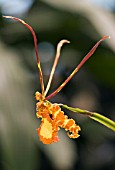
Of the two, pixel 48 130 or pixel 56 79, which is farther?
pixel 56 79

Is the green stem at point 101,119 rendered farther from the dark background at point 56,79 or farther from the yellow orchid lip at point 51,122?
the dark background at point 56,79

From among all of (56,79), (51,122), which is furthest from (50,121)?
(56,79)

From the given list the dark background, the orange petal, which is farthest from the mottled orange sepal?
the dark background

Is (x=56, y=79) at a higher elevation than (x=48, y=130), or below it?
below

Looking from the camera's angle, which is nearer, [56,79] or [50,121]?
Answer: [50,121]

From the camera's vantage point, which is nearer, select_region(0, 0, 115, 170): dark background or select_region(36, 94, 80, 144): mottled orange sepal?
select_region(36, 94, 80, 144): mottled orange sepal

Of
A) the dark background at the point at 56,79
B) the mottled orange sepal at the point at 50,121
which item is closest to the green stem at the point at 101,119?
the mottled orange sepal at the point at 50,121

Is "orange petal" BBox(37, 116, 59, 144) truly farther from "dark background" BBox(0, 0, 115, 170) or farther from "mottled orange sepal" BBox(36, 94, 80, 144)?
"dark background" BBox(0, 0, 115, 170)

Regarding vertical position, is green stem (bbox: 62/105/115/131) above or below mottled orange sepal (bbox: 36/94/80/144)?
above

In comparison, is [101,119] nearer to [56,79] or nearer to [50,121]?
[50,121]

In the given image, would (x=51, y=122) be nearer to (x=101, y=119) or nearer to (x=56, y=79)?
(x=101, y=119)
